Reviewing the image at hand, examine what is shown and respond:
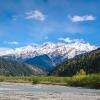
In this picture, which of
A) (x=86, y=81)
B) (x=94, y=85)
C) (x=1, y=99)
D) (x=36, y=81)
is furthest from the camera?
(x=36, y=81)

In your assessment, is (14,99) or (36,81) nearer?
(14,99)

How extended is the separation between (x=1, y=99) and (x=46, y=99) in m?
7.98

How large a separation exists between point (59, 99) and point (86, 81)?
88.6 metres

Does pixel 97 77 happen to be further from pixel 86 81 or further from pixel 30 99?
pixel 30 99

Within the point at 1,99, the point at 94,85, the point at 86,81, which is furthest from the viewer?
the point at 86,81

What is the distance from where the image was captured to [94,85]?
13250 centimetres

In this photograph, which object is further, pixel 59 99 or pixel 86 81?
pixel 86 81

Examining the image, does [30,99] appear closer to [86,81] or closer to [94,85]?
[94,85]

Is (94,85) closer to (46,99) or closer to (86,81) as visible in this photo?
(86,81)

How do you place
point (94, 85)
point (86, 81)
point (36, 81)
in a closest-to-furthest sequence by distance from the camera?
point (94, 85)
point (86, 81)
point (36, 81)

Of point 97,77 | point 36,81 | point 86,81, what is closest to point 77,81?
point 86,81

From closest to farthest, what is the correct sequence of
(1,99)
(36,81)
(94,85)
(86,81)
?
(1,99) → (94,85) → (86,81) → (36,81)

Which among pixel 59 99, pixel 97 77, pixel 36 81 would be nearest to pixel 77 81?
pixel 97 77

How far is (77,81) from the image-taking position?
155125 mm
